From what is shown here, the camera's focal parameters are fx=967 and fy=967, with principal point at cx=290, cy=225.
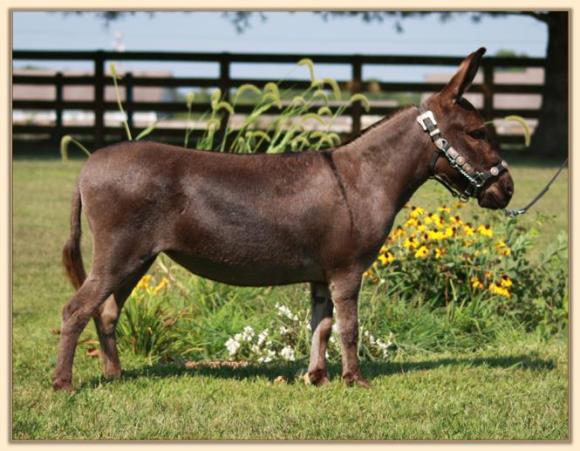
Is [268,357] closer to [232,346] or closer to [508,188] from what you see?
[232,346]

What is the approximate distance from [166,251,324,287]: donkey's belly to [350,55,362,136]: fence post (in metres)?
16.2

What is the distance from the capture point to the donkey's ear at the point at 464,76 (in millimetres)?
5844

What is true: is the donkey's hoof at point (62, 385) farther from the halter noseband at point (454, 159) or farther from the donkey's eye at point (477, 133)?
the donkey's eye at point (477, 133)

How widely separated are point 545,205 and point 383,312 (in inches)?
327

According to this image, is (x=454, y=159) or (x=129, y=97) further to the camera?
(x=129, y=97)

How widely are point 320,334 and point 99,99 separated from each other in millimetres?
17498

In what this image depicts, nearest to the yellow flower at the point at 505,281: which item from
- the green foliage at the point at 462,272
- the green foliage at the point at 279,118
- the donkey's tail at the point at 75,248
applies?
the green foliage at the point at 462,272

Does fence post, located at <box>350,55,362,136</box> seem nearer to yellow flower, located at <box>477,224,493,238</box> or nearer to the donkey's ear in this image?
yellow flower, located at <box>477,224,493,238</box>

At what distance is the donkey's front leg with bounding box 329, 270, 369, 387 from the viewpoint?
5922 mm

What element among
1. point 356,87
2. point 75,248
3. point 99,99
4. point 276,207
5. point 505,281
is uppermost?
point 276,207

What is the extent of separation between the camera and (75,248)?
602 centimetres

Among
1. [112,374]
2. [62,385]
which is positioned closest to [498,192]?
[112,374]

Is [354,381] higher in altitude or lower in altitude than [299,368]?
higher

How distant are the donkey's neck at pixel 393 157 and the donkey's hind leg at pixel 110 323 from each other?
1579 mm
